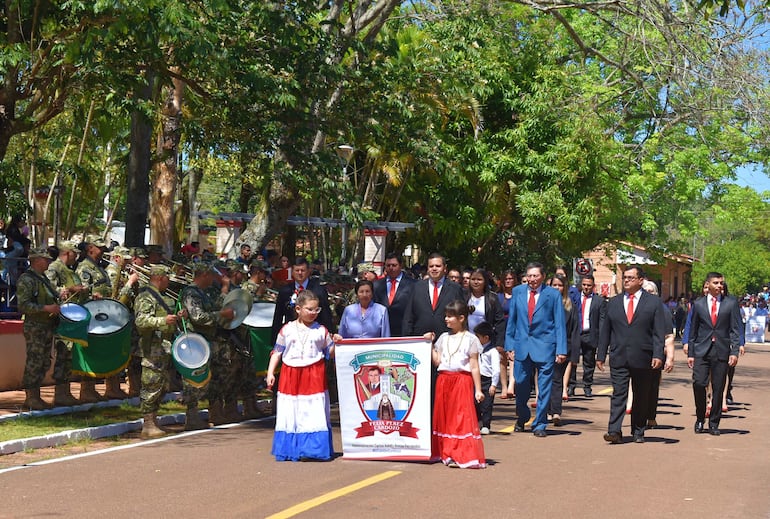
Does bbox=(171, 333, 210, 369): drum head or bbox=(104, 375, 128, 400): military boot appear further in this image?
bbox=(104, 375, 128, 400): military boot

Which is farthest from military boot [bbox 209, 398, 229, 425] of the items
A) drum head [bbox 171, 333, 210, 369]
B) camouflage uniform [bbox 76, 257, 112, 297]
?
camouflage uniform [bbox 76, 257, 112, 297]

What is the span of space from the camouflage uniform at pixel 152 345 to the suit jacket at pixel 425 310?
2.64 metres

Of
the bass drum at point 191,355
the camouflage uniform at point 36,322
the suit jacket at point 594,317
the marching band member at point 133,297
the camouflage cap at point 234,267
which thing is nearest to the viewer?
the bass drum at point 191,355

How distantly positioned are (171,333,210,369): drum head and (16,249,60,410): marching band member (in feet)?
6.26

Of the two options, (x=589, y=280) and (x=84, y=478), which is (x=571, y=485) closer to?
(x=84, y=478)

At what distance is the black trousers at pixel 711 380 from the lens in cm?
1363

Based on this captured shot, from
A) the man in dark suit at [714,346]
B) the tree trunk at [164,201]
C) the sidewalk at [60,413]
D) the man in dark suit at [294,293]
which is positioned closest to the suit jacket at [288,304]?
the man in dark suit at [294,293]

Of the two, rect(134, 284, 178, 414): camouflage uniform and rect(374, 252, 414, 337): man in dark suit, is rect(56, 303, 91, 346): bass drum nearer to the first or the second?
rect(134, 284, 178, 414): camouflage uniform

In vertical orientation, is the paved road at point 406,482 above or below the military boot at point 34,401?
below

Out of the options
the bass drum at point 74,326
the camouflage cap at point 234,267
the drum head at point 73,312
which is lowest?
the bass drum at point 74,326

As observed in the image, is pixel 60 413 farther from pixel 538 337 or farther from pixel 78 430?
pixel 538 337

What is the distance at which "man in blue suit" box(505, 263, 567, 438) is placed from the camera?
1284 centimetres

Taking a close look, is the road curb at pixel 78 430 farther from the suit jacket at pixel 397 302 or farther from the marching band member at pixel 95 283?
the suit jacket at pixel 397 302

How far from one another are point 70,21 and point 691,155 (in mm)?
28107
